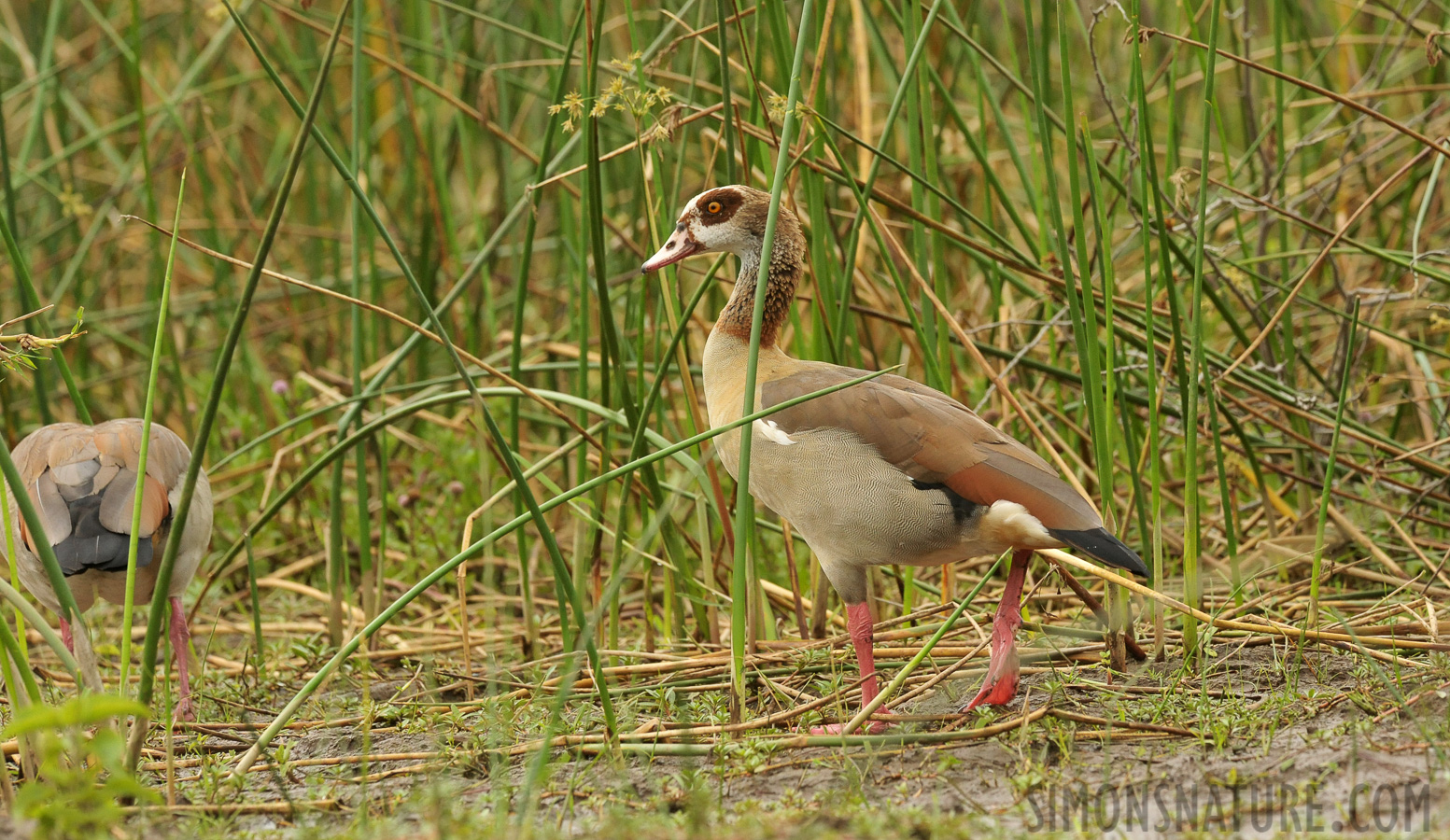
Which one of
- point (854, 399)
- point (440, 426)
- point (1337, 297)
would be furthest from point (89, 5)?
point (1337, 297)

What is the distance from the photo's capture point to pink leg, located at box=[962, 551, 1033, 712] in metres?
3.23

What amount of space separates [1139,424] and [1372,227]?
2.16m

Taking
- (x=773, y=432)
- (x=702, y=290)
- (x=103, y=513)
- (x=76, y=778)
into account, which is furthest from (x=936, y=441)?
(x=103, y=513)

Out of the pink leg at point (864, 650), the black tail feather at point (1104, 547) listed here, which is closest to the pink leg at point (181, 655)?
the pink leg at point (864, 650)

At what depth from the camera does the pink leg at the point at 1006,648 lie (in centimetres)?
323

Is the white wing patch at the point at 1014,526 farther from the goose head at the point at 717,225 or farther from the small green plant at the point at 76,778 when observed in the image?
the small green plant at the point at 76,778

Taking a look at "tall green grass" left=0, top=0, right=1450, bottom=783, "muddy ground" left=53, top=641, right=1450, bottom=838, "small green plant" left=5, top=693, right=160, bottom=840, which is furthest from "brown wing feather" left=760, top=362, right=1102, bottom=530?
"small green plant" left=5, top=693, right=160, bottom=840

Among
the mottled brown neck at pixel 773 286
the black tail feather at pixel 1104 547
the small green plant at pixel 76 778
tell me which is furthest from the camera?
the mottled brown neck at pixel 773 286

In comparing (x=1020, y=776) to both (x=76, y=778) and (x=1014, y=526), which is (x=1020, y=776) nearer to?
(x=1014, y=526)

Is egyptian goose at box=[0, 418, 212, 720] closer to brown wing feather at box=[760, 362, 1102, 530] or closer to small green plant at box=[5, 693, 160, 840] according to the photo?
small green plant at box=[5, 693, 160, 840]

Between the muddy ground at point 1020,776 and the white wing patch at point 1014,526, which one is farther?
the white wing patch at point 1014,526

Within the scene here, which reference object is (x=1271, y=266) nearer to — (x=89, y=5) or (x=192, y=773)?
(x=192, y=773)

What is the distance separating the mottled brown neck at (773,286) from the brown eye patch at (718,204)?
0.14 m

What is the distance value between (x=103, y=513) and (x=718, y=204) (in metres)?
1.96
